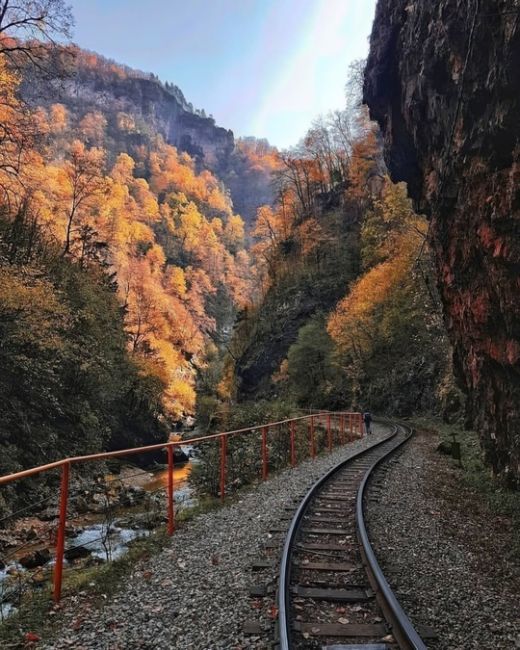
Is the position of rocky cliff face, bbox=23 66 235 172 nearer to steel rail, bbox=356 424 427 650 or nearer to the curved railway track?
the curved railway track

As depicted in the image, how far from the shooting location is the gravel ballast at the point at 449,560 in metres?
4.33

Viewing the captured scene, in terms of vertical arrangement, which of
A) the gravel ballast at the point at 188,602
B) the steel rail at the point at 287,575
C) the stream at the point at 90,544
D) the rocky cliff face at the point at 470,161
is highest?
the rocky cliff face at the point at 470,161

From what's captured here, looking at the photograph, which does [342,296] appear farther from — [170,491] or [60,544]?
[60,544]

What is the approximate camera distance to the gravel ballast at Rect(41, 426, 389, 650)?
13.4 feet

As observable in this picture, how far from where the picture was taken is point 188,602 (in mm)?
4848

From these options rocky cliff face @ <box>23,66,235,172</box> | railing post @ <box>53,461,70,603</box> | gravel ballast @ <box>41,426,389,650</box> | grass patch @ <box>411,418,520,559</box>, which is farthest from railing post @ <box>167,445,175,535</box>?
rocky cliff face @ <box>23,66,235,172</box>

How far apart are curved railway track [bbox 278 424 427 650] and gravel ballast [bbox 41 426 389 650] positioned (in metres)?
0.27

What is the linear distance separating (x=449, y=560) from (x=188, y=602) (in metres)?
3.47

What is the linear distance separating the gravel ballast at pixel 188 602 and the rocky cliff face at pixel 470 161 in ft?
16.7

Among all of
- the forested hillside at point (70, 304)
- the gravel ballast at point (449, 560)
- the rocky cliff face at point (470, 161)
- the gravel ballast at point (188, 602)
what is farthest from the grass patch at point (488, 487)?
the forested hillside at point (70, 304)

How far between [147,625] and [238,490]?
7002mm

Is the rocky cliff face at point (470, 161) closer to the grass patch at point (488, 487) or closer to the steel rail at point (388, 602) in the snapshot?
the grass patch at point (488, 487)

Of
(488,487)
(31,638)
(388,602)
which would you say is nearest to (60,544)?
(31,638)

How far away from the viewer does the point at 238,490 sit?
11258mm
